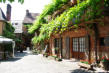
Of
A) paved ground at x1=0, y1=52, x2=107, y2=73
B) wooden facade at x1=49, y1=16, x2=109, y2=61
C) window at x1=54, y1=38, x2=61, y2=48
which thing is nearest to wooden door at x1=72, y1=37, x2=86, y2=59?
wooden facade at x1=49, y1=16, x2=109, y2=61

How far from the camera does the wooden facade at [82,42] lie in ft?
37.8

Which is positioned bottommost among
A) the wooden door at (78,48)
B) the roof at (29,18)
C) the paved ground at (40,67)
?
the paved ground at (40,67)

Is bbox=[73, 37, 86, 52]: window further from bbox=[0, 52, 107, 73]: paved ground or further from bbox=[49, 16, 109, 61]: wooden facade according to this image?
bbox=[0, 52, 107, 73]: paved ground

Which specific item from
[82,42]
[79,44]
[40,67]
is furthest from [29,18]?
[40,67]

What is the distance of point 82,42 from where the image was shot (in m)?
15.4

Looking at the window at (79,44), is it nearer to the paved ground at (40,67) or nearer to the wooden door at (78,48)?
the wooden door at (78,48)

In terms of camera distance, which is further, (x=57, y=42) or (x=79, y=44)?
(x=57, y=42)

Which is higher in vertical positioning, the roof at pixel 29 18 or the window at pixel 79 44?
the roof at pixel 29 18

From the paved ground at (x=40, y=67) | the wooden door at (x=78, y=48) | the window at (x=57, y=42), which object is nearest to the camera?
the paved ground at (x=40, y=67)

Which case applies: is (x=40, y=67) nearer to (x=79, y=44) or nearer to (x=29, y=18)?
(x=79, y=44)

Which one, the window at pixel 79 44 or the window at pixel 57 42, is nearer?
the window at pixel 79 44

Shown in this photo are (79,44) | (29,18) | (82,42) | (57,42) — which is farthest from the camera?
(29,18)

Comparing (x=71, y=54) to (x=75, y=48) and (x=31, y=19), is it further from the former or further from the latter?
(x=31, y=19)

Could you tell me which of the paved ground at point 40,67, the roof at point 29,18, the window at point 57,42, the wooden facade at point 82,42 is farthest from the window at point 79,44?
the roof at point 29,18
